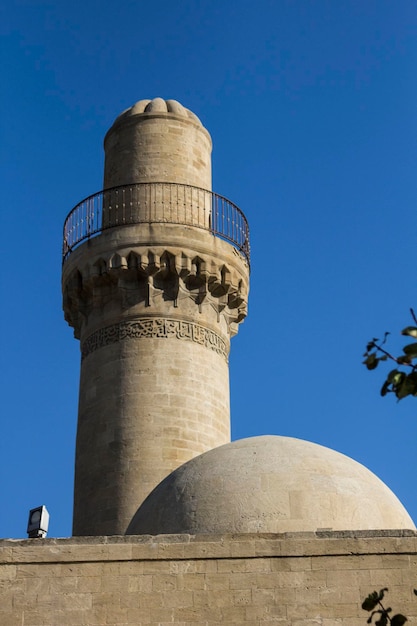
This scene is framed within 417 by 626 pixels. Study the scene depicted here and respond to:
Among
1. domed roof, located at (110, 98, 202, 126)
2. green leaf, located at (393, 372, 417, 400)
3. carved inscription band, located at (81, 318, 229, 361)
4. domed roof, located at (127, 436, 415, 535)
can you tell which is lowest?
green leaf, located at (393, 372, 417, 400)

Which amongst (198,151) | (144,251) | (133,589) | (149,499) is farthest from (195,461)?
(198,151)

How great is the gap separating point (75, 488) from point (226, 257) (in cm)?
344

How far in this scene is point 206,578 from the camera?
8.07 metres

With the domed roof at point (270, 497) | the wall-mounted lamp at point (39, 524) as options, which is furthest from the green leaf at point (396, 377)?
the wall-mounted lamp at point (39, 524)

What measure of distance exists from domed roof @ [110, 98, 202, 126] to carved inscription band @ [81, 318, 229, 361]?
2.92 meters

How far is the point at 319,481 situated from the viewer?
30.5 ft

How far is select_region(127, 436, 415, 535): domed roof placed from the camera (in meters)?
9.02

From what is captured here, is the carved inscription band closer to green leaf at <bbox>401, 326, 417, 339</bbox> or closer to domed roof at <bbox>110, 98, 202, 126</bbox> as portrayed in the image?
domed roof at <bbox>110, 98, 202, 126</bbox>

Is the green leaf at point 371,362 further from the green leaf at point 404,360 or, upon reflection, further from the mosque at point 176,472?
the mosque at point 176,472

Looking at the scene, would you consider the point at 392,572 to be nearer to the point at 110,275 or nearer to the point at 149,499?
the point at 149,499

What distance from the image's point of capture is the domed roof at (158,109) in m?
15.3

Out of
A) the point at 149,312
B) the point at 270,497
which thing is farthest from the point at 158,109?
the point at 270,497

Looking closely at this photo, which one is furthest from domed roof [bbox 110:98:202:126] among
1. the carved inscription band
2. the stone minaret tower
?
the carved inscription band

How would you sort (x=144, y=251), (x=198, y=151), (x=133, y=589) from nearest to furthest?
(x=133, y=589)
(x=144, y=251)
(x=198, y=151)
